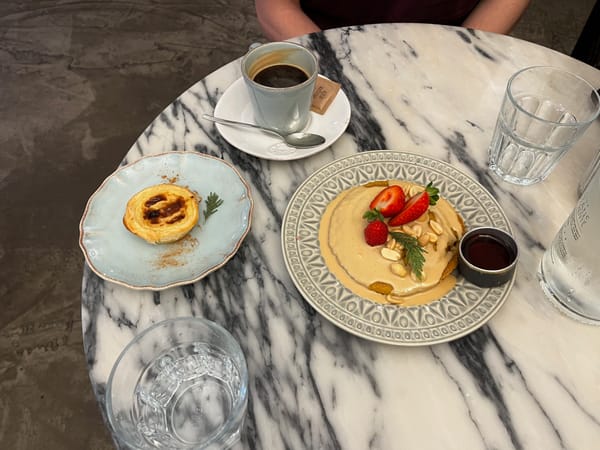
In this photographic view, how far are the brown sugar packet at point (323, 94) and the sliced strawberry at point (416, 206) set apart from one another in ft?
1.06

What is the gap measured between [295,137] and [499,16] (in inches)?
29.1

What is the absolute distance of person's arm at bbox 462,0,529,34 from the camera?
142 centimetres

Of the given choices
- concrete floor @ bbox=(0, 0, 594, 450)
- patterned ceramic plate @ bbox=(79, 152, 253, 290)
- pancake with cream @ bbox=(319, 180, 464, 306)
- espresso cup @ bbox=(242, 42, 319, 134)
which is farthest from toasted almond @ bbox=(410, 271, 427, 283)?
concrete floor @ bbox=(0, 0, 594, 450)

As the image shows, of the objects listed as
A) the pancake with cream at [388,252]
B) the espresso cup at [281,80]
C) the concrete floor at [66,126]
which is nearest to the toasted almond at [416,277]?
the pancake with cream at [388,252]

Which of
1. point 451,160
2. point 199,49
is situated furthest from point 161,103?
point 451,160

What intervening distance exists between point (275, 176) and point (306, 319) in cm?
32

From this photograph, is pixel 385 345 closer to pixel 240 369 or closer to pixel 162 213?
pixel 240 369

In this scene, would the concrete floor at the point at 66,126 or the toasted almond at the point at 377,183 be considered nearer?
the toasted almond at the point at 377,183

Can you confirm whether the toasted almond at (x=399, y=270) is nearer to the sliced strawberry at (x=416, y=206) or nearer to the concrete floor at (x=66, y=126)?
the sliced strawberry at (x=416, y=206)

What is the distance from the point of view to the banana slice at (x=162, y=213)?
91cm

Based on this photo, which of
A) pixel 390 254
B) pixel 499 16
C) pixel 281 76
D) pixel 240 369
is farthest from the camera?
pixel 499 16

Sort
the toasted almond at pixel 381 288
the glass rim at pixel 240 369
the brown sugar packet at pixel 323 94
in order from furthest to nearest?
the brown sugar packet at pixel 323 94, the toasted almond at pixel 381 288, the glass rim at pixel 240 369

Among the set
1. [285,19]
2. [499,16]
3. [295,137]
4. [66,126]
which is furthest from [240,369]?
[66,126]

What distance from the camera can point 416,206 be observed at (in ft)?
2.95
